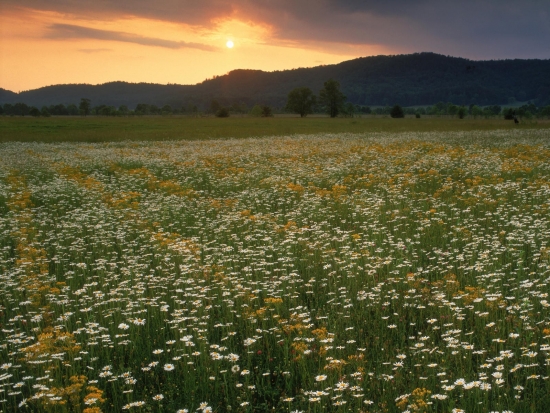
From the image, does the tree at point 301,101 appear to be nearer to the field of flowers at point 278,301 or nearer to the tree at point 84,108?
the tree at point 84,108

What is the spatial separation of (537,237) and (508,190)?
447 centimetres

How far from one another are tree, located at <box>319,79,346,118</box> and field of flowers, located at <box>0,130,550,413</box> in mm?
109816

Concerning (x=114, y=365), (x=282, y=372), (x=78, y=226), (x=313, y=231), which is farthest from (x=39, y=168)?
(x=282, y=372)

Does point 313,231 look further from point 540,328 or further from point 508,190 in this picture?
point 508,190

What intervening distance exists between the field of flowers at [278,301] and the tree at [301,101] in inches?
4446

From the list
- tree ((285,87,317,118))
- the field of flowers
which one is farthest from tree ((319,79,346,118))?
the field of flowers

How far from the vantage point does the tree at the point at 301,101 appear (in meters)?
125

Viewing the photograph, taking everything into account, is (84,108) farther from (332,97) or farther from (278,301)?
(278,301)

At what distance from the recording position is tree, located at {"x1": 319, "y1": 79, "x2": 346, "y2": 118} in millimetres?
121375

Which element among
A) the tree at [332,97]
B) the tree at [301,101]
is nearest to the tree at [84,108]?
the tree at [301,101]

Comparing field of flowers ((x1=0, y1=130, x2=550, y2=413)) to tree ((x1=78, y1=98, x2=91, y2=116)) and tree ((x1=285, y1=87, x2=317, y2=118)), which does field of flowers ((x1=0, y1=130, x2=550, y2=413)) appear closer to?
tree ((x1=285, y1=87, x2=317, y2=118))

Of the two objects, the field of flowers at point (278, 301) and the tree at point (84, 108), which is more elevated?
the tree at point (84, 108)

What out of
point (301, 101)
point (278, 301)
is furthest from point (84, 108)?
point (278, 301)

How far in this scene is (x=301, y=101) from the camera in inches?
4911
